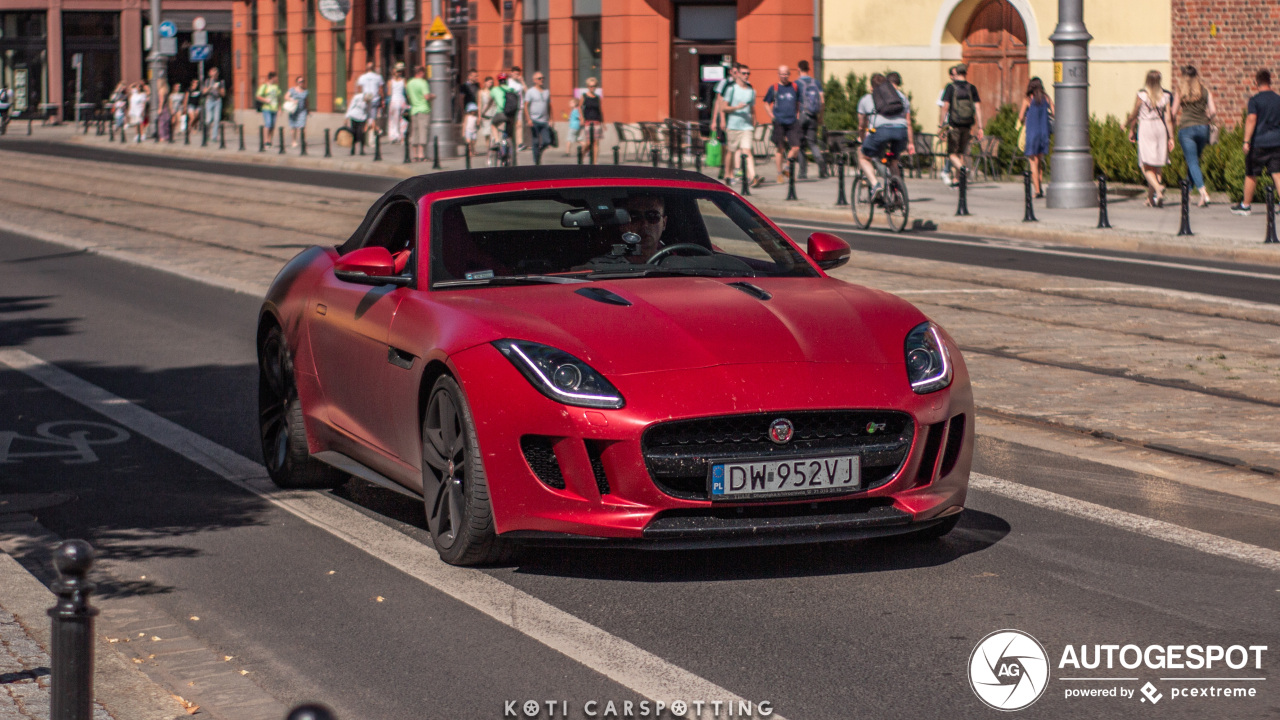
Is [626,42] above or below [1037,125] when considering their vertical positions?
above

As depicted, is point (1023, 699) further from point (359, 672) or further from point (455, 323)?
point (455, 323)

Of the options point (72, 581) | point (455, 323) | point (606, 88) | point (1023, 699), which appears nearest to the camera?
point (72, 581)

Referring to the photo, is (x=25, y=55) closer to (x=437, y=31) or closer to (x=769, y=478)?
(x=437, y=31)

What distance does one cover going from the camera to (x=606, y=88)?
136 feet

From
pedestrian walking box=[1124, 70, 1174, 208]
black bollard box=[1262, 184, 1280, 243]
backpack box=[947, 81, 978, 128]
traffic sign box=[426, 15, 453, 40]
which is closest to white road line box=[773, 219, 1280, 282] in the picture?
black bollard box=[1262, 184, 1280, 243]

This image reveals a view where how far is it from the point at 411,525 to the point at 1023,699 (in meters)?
3.00

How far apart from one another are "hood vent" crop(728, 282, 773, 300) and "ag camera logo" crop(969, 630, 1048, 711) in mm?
1625

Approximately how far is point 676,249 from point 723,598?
1.72 metres

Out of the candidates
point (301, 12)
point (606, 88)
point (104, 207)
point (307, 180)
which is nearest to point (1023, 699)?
point (104, 207)

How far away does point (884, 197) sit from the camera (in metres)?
21.9

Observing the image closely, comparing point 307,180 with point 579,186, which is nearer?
point 579,186

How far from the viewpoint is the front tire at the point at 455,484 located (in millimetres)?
5938

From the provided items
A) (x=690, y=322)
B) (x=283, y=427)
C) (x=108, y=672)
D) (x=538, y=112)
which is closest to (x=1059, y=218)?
(x=538, y=112)

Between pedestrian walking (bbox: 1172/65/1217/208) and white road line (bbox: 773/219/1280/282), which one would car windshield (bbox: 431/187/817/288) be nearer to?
white road line (bbox: 773/219/1280/282)
